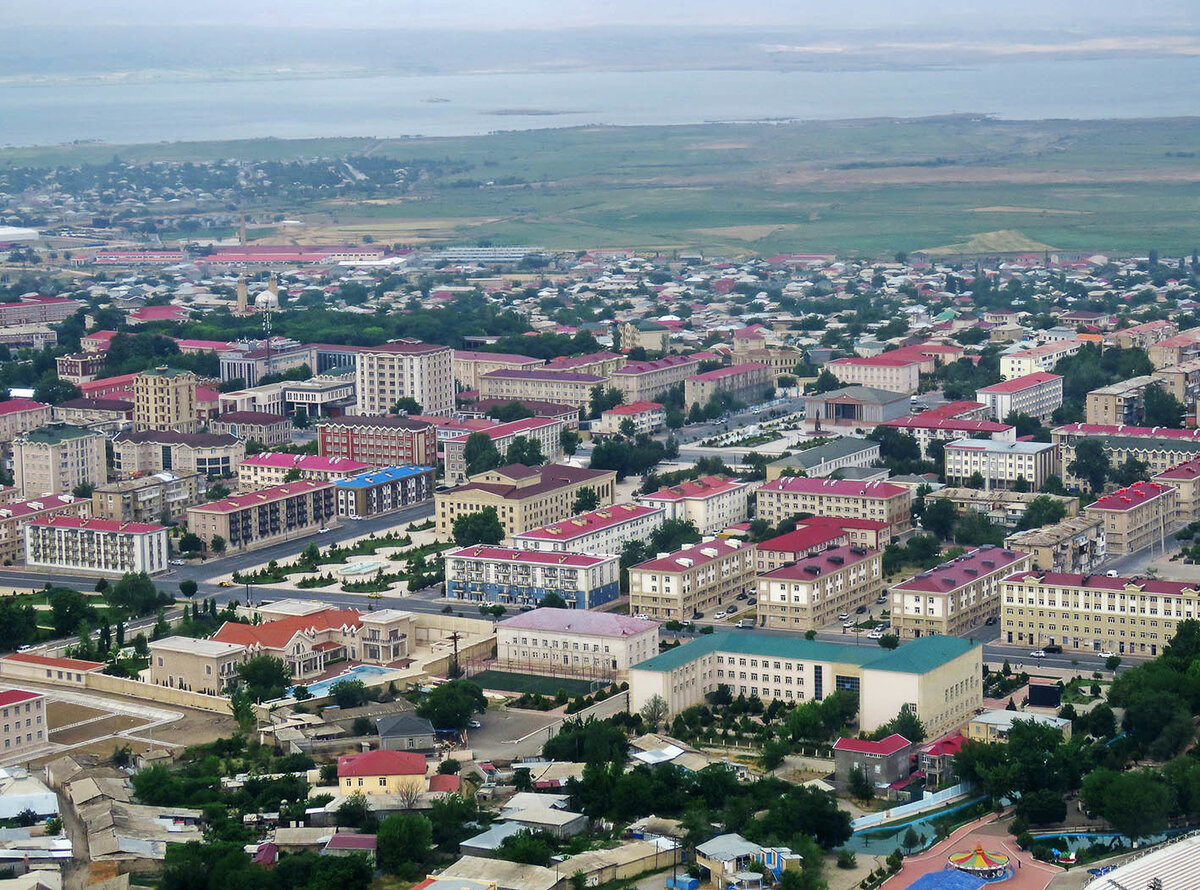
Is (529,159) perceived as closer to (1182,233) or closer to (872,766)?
(1182,233)

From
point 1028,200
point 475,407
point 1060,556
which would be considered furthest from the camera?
point 1028,200

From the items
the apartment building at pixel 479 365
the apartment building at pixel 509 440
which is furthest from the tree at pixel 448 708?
the apartment building at pixel 479 365

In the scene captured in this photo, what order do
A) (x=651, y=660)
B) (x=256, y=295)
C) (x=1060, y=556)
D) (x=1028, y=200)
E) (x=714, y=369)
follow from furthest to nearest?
(x=1028, y=200) → (x=256, y=295) → (x=714, y=369) → (x=1060, y=556) → (x=651, y=660)

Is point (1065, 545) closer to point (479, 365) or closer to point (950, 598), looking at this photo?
point (950, 598)

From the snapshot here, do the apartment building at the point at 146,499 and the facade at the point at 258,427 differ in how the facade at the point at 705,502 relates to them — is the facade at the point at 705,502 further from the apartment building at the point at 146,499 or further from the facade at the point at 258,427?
the facade at the point at 258,427

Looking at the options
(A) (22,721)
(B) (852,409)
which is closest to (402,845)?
(A) (22,721)

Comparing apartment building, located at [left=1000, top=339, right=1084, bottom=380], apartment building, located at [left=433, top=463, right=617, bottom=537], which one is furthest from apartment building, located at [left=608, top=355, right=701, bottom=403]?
apartment building, located at [left=433, top=463, right=617, bottom=537]

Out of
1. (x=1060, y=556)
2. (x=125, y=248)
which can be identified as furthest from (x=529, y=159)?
(x=1060, y=556)
